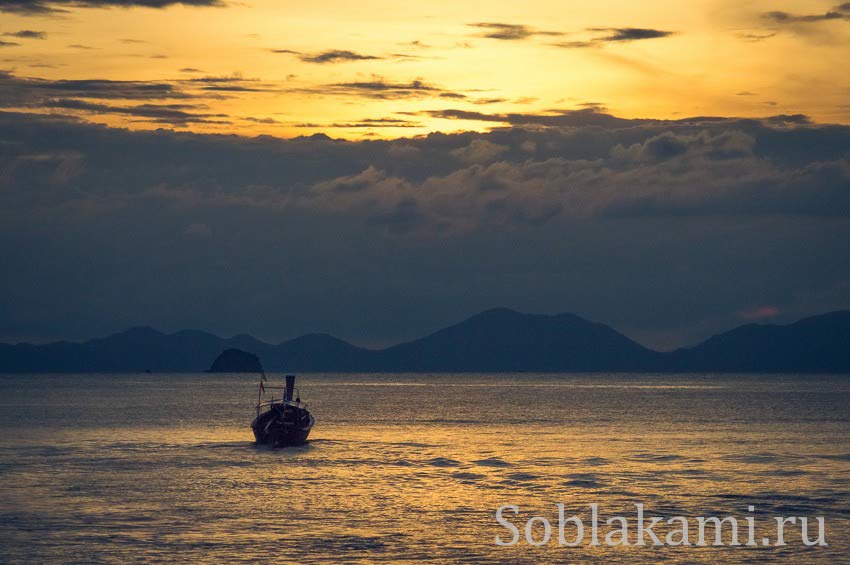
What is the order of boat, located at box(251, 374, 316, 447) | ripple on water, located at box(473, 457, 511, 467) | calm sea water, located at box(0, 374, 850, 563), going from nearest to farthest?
calm sea water, located at box(0, 374, 850, 563) → ripple on water, located at box(473, 457, 511, 467) → boat, located at box(251, 374, 316, 447)

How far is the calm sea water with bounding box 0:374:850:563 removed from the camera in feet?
144

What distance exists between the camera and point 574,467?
74438 millimetres

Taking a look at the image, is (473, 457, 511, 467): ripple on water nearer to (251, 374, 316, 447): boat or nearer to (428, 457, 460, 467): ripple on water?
(428, 457, 460, 467): ripple on water

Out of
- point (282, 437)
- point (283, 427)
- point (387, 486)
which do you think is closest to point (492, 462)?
point (387, 486)

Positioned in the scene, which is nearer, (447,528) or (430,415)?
(447,528)

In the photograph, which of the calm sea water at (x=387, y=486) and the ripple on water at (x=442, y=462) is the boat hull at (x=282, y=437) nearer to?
the calm sea water at (x=387, y=486)

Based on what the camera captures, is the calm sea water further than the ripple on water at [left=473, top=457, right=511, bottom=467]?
No

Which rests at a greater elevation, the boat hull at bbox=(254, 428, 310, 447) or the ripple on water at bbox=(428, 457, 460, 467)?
the boat hull at bbox=(254, 428, 310, 447)

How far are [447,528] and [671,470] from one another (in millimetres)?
29046

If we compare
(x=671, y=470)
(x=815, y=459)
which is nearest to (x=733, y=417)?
(x=815, y=459)

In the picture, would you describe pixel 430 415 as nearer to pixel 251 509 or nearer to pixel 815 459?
pixel 815 459

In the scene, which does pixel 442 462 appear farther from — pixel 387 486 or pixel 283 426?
pixel 283 426

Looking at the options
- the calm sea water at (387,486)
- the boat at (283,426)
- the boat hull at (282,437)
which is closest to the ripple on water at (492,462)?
the calm sea water at (387,486)

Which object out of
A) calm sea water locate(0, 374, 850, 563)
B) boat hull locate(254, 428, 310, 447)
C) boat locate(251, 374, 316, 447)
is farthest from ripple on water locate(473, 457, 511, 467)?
boat hull locate(254, 428, 310, 447)
